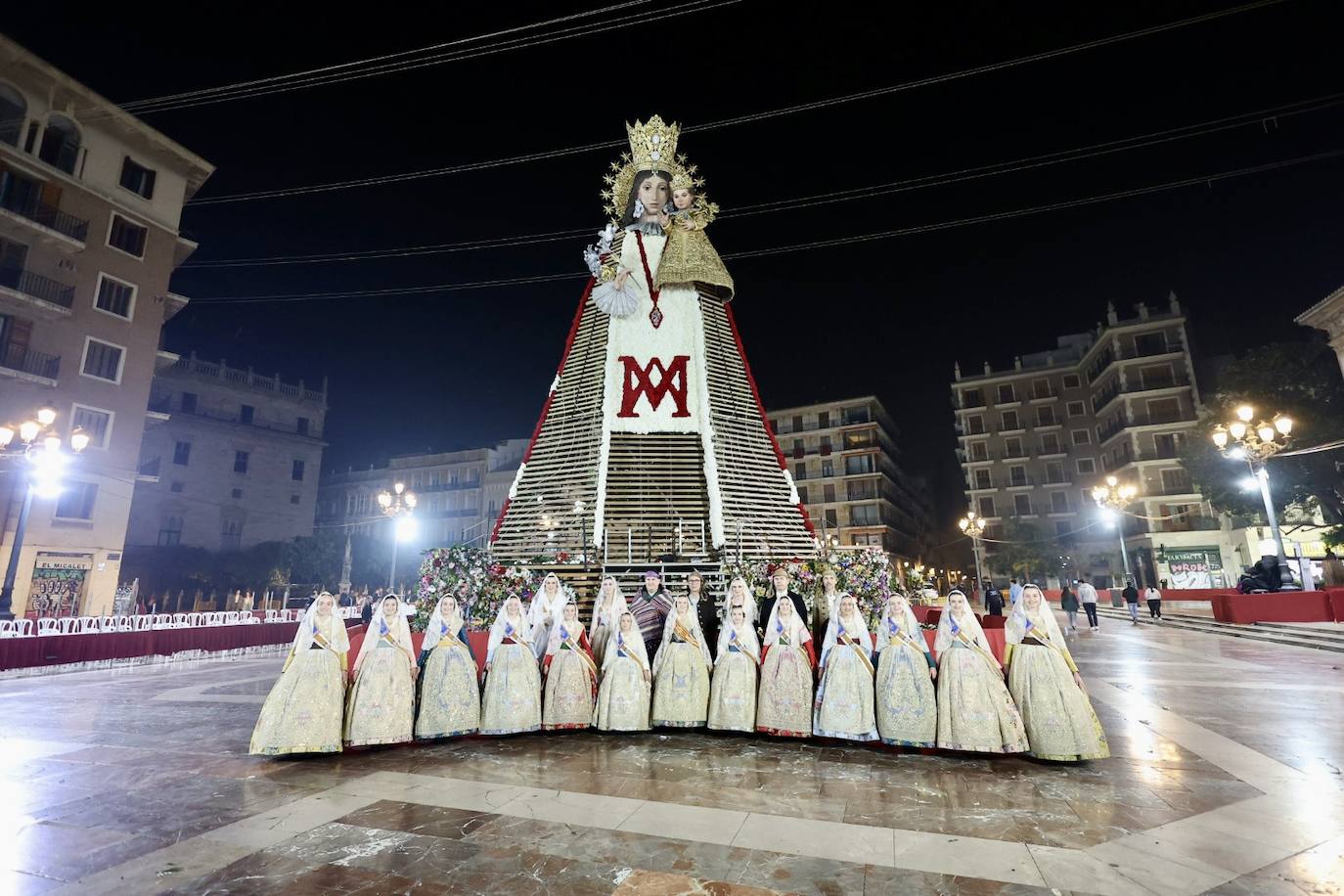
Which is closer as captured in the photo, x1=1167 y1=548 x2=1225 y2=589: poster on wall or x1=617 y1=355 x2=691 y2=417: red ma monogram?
x1=617 y1=355 x2=691 y2=417: red ma monogram

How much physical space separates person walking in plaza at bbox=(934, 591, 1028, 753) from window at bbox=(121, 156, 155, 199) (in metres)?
32.1

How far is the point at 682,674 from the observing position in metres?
7.16

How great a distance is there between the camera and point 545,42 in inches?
345

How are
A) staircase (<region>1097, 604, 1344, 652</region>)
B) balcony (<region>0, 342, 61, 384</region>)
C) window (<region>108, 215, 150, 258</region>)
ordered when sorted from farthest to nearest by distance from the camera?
window (<region>108, 215, 150, 258</region>) → balcony (<region>0, 342, 61, 384</region>) → staircase (<region>1097, 604, 1344, 652</region>)

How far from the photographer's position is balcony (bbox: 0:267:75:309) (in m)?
20.8

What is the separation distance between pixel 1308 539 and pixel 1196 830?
40.8 meters

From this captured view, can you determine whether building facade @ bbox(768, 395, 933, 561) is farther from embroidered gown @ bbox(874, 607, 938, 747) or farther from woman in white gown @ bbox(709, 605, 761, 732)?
embroidered gown @ bbox(874, 607, 938, 747)

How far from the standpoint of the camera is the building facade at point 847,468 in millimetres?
52750

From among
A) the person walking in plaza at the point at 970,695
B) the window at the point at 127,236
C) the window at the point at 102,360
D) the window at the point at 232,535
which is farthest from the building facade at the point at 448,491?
the person walking in plaza at the point at 970,695

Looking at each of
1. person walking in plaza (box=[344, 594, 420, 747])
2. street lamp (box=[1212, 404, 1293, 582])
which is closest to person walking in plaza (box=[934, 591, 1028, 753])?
person walking in plaza (box=[344, 594, 420, 747])

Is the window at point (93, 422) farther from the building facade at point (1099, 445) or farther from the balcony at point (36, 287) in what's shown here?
the building facade at point (1099, 445)

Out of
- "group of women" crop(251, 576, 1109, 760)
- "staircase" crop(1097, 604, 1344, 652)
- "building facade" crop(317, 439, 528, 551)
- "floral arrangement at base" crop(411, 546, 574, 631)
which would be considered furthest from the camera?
"building facade" crop(317, 439, 528, 551)

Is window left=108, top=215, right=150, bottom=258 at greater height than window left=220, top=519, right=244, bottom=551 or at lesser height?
greater

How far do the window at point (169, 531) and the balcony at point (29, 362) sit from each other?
15.0 m
